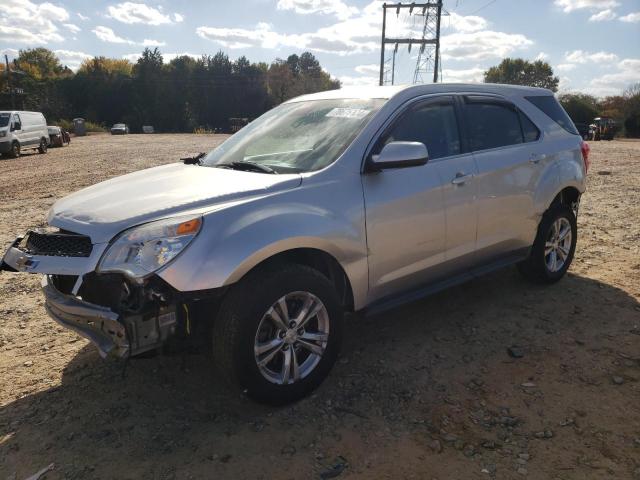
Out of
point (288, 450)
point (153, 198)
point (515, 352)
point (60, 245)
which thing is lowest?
point (288, 450)

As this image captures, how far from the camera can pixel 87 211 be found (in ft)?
9.94

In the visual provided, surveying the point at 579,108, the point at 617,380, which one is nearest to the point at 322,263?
the point at 617,380

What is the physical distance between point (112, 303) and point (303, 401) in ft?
4.12

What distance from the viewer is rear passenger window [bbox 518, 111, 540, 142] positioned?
15.2 ft

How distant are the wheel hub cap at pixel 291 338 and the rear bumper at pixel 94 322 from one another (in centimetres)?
70

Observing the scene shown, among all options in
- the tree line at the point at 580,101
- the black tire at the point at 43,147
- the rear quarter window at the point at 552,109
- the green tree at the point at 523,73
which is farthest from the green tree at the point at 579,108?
the rear quarter window at the point at 552,109

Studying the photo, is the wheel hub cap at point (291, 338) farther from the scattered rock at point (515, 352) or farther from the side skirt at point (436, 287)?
the scattered rock at point (515, 352)

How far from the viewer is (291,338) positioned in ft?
10.00

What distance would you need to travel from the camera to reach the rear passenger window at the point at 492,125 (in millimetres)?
4180

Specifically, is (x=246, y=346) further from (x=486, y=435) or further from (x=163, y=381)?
(x=486, y=435)

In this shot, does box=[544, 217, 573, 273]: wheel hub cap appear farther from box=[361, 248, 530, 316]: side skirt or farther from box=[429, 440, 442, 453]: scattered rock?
box=[429, 440, 442, 453]: scattered rock

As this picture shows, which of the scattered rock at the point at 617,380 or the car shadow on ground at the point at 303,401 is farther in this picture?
the scattered rock at the point at 617,380

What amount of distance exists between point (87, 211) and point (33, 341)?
63.8 inches

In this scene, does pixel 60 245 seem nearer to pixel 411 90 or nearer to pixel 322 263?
pixel 322 263
